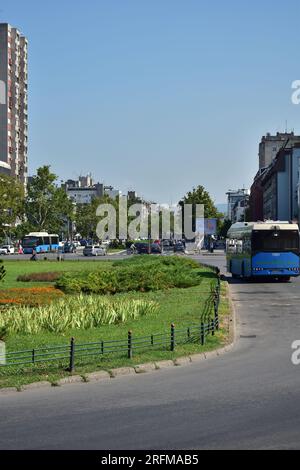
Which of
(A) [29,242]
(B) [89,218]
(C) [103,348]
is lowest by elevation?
(C) [103,348]

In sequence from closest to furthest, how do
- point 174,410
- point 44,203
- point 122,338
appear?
point 174,410, point 122,338, point 44,203

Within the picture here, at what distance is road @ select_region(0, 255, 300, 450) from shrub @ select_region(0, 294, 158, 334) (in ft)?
18.9

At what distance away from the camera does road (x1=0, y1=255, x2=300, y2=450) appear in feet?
34.2

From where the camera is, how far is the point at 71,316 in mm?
23938

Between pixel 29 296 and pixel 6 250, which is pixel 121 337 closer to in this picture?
pixel 29 296

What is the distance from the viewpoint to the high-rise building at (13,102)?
142 metres

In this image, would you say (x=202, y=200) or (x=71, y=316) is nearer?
(x=71, y=316)

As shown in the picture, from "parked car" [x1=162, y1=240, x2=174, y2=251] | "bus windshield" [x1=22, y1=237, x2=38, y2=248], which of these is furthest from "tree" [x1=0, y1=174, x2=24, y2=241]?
"parked car" [x1=162, y1=240, x2=174, y2=251]

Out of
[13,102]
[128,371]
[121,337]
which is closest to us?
[128,371]

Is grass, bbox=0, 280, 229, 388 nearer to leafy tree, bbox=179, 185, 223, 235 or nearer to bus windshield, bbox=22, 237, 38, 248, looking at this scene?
bus windshield, bbox=22, 237, 38, 248

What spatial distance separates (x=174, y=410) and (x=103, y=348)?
4866 millimetres

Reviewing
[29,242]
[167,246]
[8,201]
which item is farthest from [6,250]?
[8,201]

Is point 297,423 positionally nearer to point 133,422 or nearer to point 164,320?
point 133,422
